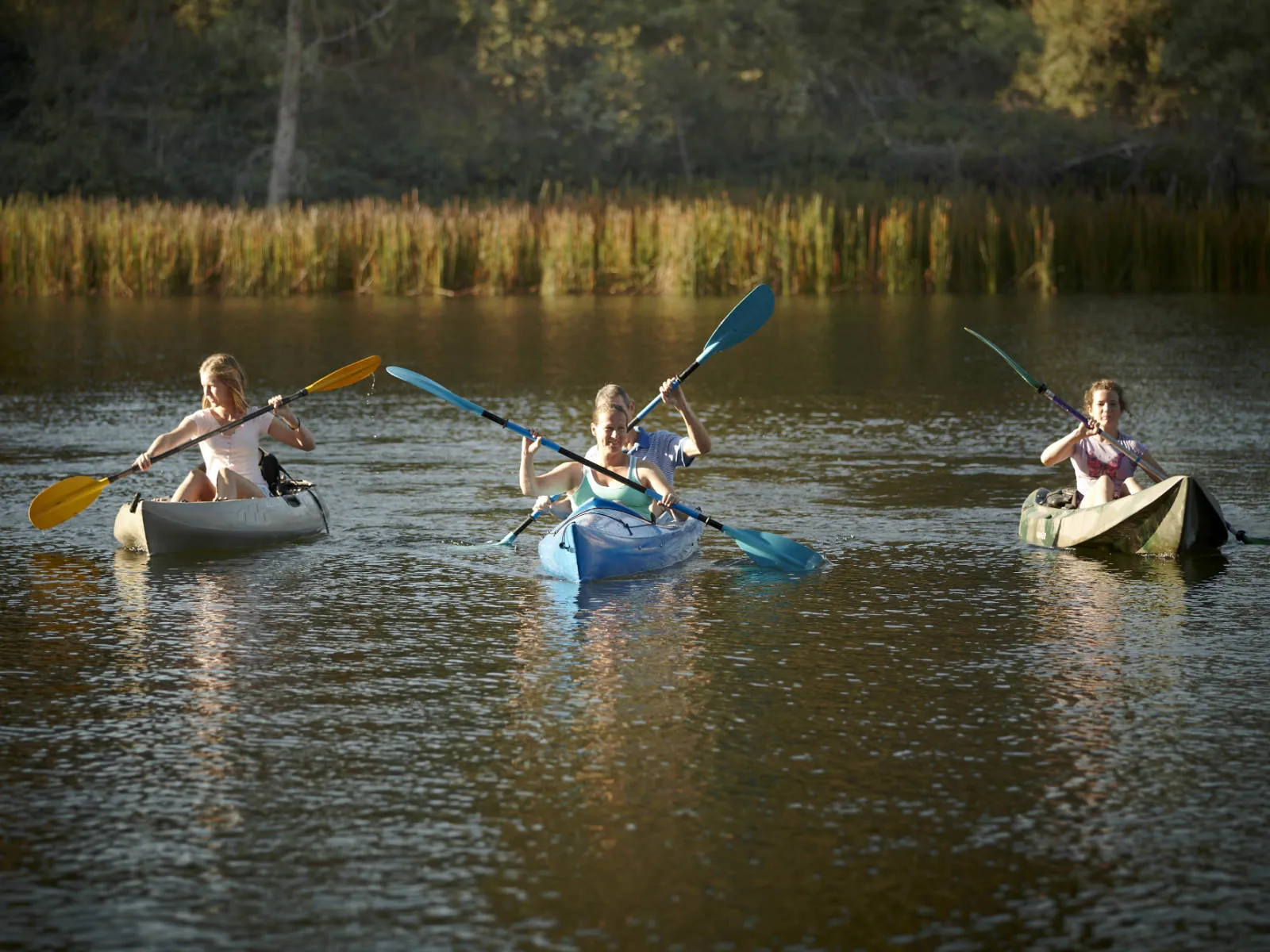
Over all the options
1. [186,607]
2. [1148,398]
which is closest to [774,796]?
[186,607]

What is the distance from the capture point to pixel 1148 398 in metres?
16.2

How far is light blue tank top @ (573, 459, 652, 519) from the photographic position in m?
9.75

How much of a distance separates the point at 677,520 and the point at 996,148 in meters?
39.3

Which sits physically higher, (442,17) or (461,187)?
(442,17)

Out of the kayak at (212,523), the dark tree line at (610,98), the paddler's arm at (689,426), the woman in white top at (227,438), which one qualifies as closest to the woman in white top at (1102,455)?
the paddler's arm at (689,426)

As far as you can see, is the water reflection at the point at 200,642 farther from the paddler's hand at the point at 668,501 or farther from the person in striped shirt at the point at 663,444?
the paddler's hand at the point at 668,501

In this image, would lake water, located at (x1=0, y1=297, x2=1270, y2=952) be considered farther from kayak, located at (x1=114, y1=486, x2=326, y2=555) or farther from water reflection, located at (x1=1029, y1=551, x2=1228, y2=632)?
kayak, located at (x1=114, y1=486, x2=326, y2=555)

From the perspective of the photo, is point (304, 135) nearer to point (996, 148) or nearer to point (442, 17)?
point (442, 17)

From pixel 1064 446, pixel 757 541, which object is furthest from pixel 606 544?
pixel 1064 446

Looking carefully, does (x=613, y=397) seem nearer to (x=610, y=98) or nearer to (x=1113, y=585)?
(x=1113, y=585)

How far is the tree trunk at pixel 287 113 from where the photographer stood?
46.9 meters

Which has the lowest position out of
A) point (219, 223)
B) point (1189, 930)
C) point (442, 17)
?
point (1189, 930)

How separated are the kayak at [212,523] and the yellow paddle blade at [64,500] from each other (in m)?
0.26

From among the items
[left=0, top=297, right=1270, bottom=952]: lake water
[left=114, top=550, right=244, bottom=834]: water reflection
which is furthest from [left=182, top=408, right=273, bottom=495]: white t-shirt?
[left=114, top=550, right=244, bottom=834]: water reflection
